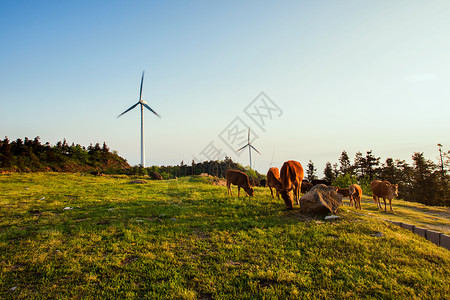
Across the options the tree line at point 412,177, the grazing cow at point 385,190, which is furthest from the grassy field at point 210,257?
the tree line at point 412,177

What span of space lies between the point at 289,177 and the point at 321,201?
2.56 meters

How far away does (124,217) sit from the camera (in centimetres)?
1068

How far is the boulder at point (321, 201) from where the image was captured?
11.2 meters

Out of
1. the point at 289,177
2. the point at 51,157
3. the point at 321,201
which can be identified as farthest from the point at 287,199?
the point at 51,157

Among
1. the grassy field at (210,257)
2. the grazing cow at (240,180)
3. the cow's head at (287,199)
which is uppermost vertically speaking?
the grazing cow at (240,180)

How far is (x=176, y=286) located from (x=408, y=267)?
646 centimetres

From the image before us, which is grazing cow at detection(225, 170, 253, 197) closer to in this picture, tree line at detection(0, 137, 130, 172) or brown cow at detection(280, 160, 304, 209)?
brown cow at detection(280, 160, 304, 209)

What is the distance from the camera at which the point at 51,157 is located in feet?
131

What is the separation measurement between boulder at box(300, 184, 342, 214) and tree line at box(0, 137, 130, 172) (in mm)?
37176

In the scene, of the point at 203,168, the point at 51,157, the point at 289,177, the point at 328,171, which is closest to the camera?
the point at 289,177

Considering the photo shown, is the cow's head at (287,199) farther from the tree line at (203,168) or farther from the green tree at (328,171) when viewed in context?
the green tree at (328,171)

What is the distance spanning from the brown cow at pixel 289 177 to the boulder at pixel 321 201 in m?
1.05

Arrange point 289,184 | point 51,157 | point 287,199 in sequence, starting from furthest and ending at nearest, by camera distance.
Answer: point 51,157 < point 289,184 < point 287,199

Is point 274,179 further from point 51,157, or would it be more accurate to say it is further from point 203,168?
point 51,157
